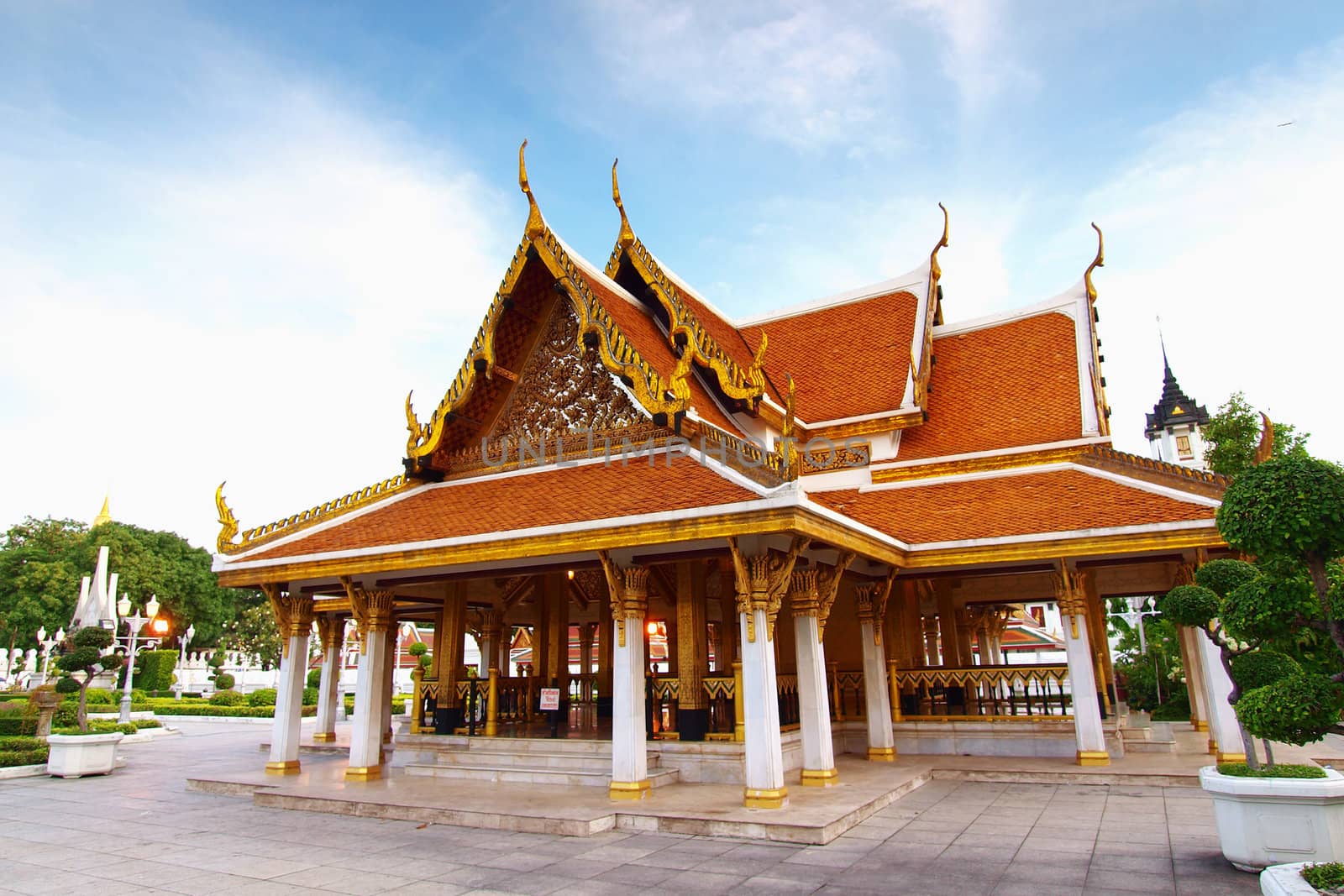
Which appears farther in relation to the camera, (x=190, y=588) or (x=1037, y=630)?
(x=190, y=588)

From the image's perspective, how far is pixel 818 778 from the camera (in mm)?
7938

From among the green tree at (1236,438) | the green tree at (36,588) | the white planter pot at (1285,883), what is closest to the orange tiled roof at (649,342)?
the white planter pot at (1285,883)

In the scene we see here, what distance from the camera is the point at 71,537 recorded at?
44.8 m

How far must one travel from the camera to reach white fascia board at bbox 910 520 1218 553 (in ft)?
26.4

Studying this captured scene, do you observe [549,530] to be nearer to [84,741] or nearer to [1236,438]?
[84,741]

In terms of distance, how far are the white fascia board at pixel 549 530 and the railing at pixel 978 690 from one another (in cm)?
518

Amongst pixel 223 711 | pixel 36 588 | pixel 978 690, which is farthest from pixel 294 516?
pixel 36 588

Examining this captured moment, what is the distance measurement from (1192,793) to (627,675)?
5.43 meters

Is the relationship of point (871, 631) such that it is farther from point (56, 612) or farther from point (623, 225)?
point (56, 612)

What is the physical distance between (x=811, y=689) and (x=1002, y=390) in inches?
263

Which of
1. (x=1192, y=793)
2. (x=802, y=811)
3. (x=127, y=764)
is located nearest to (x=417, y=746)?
(x=802, y=811)

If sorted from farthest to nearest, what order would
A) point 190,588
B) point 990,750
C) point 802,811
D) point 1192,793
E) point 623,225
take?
point 190,588, point 623,225, point 990,750, point 1192,793, point 802,811

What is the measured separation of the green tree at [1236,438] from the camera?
67.1 feet

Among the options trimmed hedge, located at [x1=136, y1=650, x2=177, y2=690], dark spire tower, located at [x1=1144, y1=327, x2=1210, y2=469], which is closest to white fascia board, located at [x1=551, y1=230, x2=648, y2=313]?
trimmed hedge, located at [x1=136, y1=650, x2=177, y2=690]
